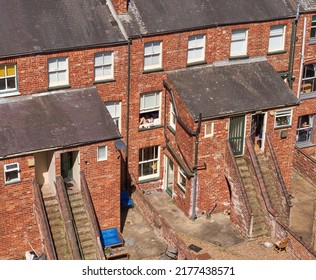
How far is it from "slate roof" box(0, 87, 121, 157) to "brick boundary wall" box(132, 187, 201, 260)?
456cm

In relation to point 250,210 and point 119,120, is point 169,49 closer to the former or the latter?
point 119,120

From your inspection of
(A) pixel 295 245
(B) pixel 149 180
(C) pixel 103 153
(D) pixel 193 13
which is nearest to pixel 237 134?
(B) pixel 149 180

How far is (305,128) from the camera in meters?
43.7

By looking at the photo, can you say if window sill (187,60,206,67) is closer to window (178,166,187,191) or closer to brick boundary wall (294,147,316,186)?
window (178,166,187,191)

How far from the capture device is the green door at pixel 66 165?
33688 mm

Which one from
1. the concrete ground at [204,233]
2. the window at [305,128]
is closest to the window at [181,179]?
the concrete ground at [204,233]

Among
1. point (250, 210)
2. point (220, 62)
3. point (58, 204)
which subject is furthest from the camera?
point (220, 62)

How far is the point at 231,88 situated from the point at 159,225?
7470 millimetres

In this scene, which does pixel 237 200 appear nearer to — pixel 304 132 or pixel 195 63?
pixel 195 63

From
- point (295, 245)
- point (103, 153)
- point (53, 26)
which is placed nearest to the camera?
point (103, 153)

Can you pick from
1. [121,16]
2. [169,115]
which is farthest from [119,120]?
[121,16]

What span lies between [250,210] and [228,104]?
198 inches

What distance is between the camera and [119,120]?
36.5m

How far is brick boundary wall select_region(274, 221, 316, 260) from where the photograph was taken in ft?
108
